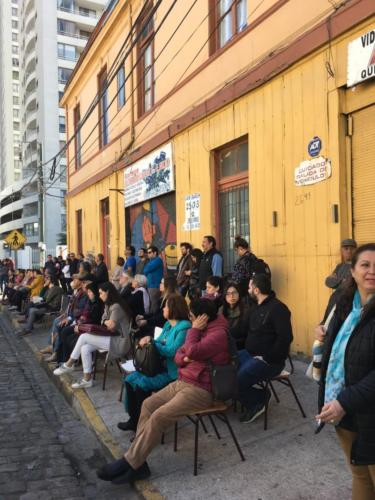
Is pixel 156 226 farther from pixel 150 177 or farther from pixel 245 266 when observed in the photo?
pixel 245 266

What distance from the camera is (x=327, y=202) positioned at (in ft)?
19.9

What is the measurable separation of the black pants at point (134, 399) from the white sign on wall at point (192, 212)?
546 cm

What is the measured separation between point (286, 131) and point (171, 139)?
14.6 feet

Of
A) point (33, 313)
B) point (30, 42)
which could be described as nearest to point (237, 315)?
point (33, 313)

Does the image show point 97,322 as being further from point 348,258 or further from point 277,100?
point 277,100

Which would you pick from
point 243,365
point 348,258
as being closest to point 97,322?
point 243,365

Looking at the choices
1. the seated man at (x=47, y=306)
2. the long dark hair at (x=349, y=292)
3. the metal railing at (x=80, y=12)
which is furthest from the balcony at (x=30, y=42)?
the long dark hair at (x=349, y=292)

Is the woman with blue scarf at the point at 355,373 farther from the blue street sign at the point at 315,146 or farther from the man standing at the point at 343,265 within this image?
the blue street sign at the point at 315,146

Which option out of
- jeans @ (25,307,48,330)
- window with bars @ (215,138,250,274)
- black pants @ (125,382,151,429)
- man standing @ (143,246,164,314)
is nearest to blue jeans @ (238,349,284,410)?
black pants @ (125,382,151,429)

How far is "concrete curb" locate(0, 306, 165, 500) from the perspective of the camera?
3.45 meters

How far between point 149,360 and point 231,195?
4898 mm

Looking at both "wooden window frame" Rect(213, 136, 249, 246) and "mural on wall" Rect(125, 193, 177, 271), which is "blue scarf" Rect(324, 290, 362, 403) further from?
"mural on wall" Rect(125, 193, 177, 271)

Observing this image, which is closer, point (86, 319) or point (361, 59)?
point (361, 59)

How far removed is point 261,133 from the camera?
24.1 ft
